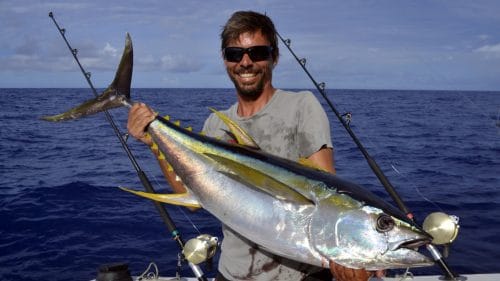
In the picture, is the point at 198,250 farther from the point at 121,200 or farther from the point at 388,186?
the point at 121,200

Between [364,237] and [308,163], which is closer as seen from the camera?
[364,237]

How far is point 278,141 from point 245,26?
745 mm

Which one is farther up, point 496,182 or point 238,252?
point 238,252

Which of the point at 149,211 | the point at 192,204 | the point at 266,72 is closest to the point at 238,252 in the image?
the point at 192,204

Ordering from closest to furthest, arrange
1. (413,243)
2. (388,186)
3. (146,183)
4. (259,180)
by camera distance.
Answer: (413,243), (259,180), (146,183), (388,186)

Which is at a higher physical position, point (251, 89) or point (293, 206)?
point (251, 89)

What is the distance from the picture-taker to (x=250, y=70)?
295 cm

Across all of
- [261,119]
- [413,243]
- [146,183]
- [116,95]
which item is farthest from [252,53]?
[146,183]

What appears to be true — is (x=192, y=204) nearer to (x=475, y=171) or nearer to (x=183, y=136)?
(x=183, y=136)

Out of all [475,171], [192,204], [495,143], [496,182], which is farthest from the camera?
[495,143]

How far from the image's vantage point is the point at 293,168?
2.51 metres

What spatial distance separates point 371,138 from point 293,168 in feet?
62.2

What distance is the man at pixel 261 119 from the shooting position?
2.75 metres

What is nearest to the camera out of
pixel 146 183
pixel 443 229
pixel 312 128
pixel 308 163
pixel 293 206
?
pixel 293 206
